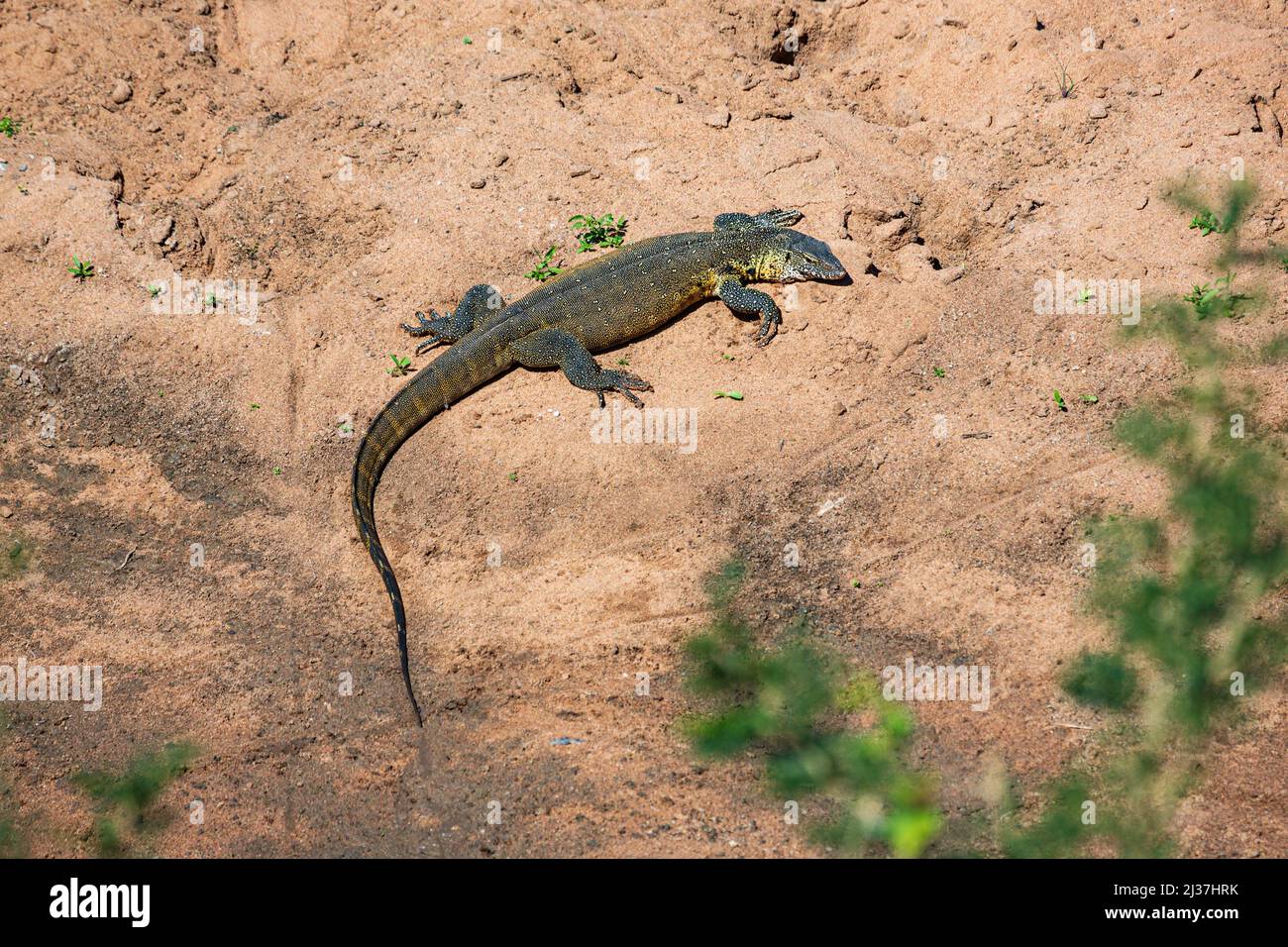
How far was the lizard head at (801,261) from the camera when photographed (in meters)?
8.48

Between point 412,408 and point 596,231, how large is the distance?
2.53 metres

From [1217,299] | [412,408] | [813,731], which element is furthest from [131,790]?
[1217,299]

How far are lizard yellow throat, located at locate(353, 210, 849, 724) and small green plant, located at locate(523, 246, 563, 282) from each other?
0.72 feet

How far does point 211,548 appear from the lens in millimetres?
7387

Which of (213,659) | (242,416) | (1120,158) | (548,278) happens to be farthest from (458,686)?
(1120,158)

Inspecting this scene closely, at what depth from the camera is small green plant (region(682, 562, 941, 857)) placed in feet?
16.9

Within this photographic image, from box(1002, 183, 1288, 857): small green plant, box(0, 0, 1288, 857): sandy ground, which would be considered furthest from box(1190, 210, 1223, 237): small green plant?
box(1002, 183, 1288, 857): small green plant

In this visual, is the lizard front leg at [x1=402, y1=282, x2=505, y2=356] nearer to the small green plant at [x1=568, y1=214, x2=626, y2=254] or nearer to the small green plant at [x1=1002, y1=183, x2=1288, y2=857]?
the small green plant at [x1=568, y1=214, x2=626, y2=254]

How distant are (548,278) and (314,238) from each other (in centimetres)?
249

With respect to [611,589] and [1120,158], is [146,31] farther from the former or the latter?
[1120,158]

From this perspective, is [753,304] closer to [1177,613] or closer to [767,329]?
[767,329]

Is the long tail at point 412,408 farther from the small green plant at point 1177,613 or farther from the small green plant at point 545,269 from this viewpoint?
the small green plant at point 1177,613


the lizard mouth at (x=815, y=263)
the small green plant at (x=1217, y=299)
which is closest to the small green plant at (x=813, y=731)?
the lizard mouth at (x=815, y=263)

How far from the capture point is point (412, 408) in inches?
315
